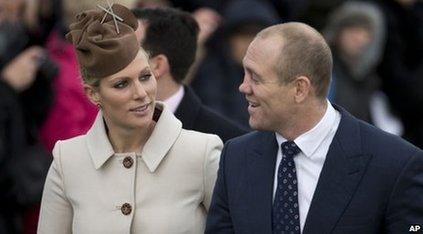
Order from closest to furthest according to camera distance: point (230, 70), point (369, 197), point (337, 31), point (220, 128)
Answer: point (369, 197) < point (220, 128) < point (230, 70) < point (337, 31)

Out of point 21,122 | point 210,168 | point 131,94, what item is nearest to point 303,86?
point 210,168

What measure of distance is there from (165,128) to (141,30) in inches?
38.8

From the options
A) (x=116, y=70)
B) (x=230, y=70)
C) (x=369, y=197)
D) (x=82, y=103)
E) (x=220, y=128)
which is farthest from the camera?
(x=230, y=70)

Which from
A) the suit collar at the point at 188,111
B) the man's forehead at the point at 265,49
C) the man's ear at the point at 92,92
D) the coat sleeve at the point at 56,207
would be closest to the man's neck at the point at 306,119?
the man's forehead at the point at 265,49

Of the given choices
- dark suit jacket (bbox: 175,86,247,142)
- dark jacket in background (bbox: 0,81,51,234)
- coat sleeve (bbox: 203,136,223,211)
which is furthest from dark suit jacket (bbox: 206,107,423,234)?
dark jacket in background (bbox: 0,81,51,234)

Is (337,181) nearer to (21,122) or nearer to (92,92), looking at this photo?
(92,92)

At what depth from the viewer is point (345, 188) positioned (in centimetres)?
483

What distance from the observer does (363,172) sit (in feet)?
15.9

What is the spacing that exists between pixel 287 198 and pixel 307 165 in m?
0.15

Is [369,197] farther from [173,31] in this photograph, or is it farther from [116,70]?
[173,31]

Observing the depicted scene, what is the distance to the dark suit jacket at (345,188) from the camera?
4.76 m

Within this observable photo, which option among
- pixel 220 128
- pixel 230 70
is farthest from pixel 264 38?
pixel 230 70

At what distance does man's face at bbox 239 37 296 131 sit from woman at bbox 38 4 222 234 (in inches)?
15.2

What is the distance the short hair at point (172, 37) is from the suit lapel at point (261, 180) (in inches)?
44.4
